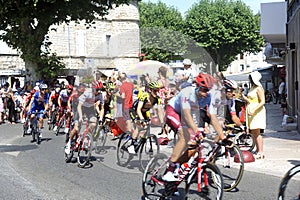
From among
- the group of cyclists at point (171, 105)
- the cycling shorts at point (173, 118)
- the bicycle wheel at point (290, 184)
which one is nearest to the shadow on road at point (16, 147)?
the group of cyclists at point (171, 105)

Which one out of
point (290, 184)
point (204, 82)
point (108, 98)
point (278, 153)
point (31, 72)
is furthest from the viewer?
point (31, 72)

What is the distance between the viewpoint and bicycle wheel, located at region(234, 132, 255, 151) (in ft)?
36.6

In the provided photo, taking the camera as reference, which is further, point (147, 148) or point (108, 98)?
point (108, 98)

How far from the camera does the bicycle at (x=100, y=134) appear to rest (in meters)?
11.2

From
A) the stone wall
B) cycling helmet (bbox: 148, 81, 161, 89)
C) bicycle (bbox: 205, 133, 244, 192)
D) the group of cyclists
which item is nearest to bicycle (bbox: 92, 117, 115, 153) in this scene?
the group of cyclists

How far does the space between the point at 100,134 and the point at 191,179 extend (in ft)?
18.2

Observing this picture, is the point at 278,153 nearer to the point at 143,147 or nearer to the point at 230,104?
the point at 230,104

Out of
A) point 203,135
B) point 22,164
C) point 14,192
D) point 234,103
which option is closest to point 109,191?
point 14,192

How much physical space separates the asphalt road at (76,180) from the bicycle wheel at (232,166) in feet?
0.53

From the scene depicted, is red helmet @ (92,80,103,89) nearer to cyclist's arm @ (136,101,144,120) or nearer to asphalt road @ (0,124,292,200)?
cyclist's arm @ (136,101,144,120)

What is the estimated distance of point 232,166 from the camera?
814cm

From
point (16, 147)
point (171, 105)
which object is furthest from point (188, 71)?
point (16, 147)

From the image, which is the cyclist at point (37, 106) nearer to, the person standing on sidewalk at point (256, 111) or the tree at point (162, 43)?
the person standing on sidewalk at point (256, 111)

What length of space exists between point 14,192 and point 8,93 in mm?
15572
